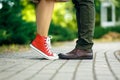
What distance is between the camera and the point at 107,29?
29672 mm

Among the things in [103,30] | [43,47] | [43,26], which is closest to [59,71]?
[43,47]

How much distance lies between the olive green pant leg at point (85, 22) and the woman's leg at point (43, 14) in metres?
0.36

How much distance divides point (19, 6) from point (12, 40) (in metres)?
0.88

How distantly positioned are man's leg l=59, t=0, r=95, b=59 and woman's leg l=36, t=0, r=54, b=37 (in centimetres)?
35

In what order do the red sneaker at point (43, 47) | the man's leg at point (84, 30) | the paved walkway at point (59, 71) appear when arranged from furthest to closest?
the man's leg at point (84, 30), the red sneaker at point (43, 47), the paved walkway at point (59, 71)

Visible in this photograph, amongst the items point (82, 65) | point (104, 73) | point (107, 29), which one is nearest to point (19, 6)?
point (82, 65)

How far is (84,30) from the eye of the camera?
17.9 feet

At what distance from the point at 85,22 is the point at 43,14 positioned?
1.72 ft

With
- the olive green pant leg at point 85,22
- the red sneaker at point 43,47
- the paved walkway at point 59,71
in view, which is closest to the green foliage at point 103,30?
the olive green pant leg at point 85,22

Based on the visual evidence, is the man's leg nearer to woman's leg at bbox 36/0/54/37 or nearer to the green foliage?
woman's leg at bbox 36/0/54/37

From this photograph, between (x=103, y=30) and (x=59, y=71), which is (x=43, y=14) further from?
(x=103, y=30)

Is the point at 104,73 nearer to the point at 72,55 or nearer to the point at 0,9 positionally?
the point at 72,55

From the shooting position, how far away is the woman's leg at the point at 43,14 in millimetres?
5344

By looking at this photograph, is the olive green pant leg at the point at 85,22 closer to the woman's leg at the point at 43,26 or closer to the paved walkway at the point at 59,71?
the woman's leg at the point at 43,26
